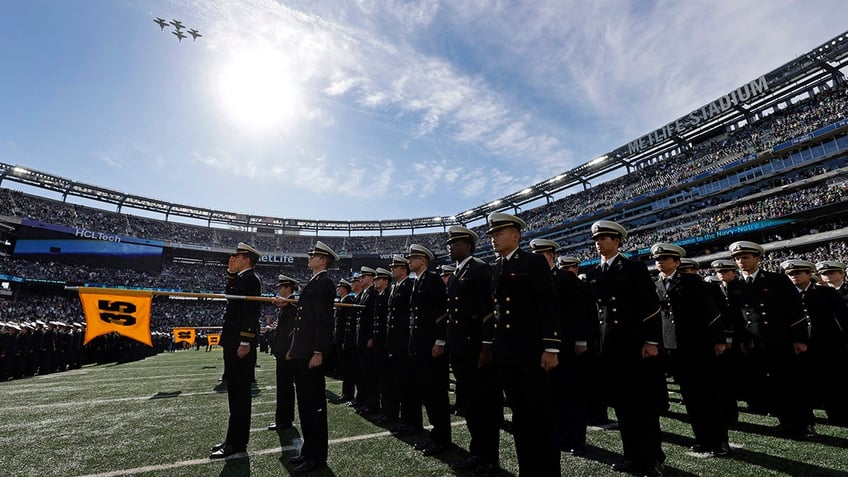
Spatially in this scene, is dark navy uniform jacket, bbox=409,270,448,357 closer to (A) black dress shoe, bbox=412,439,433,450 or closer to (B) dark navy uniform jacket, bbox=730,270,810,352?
(A) black dress shoe, bbox=412,439,433,450

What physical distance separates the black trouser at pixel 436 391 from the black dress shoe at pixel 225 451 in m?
2.20

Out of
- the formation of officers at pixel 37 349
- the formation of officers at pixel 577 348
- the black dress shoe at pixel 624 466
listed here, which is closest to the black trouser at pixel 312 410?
the formation of officers at pixel 577 348

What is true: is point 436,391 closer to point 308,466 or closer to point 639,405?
point 308,466

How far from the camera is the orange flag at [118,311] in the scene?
4965 millimetres

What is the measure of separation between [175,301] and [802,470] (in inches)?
2231

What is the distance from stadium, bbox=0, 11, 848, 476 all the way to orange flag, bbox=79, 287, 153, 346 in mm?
1375

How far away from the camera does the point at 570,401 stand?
4.59m

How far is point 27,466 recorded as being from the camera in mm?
4043

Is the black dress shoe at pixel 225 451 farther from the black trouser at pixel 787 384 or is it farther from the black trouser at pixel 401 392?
the black trouser at pixel 787 384

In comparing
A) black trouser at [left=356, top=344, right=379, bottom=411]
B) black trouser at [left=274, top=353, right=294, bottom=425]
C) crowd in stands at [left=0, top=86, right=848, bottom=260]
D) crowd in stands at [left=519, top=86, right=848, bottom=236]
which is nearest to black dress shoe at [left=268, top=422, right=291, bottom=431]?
black trouser at [left=274, top=353, right=294, bottom=425]

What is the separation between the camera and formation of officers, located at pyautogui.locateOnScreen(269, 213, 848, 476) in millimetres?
3379

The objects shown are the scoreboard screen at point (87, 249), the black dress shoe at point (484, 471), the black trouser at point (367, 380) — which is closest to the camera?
the black dress shoe at point (484, 471)

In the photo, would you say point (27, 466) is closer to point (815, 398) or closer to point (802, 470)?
point (802, 470)

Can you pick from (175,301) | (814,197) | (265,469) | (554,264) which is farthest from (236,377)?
(175,301)
